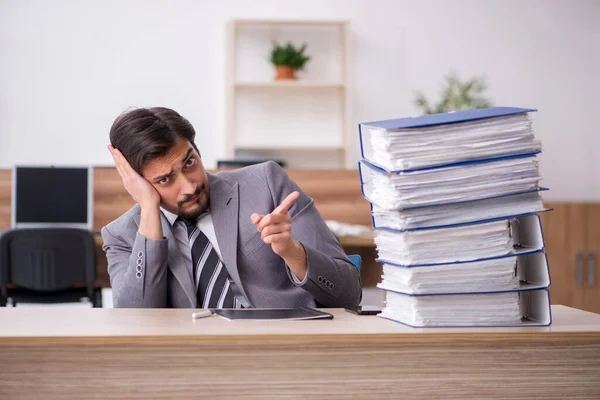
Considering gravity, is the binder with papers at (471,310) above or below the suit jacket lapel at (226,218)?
below

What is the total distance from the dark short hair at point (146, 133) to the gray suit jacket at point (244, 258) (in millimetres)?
144

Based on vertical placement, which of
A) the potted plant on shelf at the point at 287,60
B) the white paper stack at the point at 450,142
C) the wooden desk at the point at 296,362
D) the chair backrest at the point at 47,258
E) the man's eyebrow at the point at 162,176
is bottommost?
the chair backrest at the point at 47,258

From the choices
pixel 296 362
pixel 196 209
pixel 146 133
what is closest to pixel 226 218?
pixel 196 209

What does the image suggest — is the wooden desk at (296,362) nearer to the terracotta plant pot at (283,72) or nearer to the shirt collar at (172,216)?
the shirt collar at (172,216)

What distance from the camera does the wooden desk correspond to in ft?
3.72

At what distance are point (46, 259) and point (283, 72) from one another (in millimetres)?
2179

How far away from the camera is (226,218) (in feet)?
6.07

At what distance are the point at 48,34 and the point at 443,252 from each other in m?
4.92

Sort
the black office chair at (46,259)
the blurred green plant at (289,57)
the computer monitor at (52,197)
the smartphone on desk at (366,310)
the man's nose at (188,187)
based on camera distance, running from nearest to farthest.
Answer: the smartphone on desk at (366,310) → the man's nose at (188,187) → the black office chair at (46,259) → the computer monitor at (52,197) → the blurred green plant at (289,57)

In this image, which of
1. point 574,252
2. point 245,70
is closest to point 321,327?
point 574,252

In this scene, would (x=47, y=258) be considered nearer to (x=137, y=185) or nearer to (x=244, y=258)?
(x=137, y=185)

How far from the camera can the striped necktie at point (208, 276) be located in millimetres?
1812

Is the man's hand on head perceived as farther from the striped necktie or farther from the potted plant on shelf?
the potted plant on shelf

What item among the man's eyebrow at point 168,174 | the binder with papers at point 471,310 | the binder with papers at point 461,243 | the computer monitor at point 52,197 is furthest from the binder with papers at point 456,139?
the computer monitor at point 52,197
